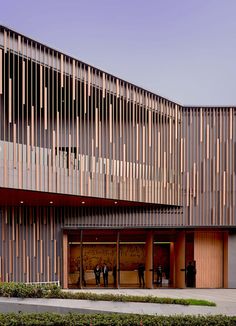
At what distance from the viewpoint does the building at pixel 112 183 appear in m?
21.9

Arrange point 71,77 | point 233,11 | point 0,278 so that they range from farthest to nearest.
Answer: point 233,11
point 0,278
point 71,77

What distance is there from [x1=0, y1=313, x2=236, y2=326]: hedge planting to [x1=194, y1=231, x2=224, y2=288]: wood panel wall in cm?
1249

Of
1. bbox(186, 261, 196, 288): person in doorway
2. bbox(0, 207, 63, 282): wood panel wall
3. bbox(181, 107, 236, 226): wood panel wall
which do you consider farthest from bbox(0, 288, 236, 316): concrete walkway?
bbox(186, 261, 196, 288): person in doorway

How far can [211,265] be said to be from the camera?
28.4 m

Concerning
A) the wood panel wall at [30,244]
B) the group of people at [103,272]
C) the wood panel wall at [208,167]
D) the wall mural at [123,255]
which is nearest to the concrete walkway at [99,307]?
the wood panel wall at [30,244]

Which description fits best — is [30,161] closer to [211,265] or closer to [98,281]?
[98,281]

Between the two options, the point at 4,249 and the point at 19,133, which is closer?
the point at 19,133

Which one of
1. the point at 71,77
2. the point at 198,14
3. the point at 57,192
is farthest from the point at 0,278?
the point at 198,14

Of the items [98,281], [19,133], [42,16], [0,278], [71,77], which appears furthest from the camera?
[42,16]

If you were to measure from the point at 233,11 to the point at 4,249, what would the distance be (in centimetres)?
3634

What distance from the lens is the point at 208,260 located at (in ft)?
93.2

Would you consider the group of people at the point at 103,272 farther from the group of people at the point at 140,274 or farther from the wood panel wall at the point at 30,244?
the wood panel wall at the point at 30,244

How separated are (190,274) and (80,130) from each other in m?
9.82

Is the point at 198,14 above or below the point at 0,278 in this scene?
above
